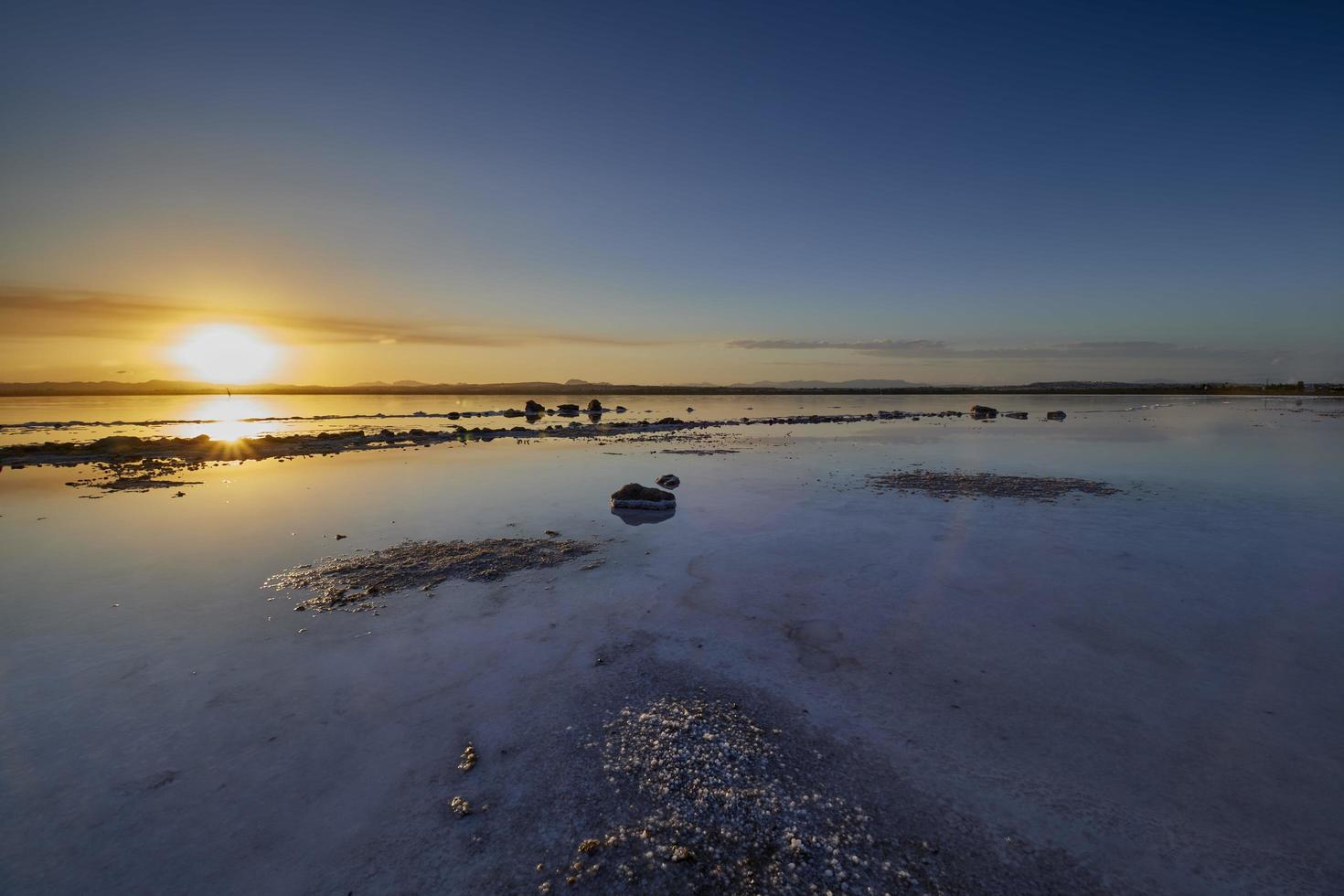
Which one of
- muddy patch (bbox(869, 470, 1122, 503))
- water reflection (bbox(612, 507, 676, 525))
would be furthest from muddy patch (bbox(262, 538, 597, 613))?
muddy patch (bbox(869, 470, 1122, 503))

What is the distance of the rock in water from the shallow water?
3.58ft

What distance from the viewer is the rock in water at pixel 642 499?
15.8 m

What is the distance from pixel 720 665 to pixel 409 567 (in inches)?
274

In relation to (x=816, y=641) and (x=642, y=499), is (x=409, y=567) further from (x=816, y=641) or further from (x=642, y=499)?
(x=816, y=641)

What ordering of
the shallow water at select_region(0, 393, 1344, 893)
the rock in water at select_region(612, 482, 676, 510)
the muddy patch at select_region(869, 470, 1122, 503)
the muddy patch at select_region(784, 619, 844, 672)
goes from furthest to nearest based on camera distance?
→ the muddy patch at select_region(869, 470, 1122, 503) → the rock in water at select_region(612, 482, 676, 510) → the muddy patch at select_region(784, 619, 844, 672) → the shallow water at select_region(0, 393, 1344, 893)

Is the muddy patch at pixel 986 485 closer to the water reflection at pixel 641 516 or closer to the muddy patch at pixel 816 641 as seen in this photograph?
the water reflection at pixel 641 516

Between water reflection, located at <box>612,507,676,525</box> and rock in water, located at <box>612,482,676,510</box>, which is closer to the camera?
water reflection, located at <box>612,507,676,525</box>

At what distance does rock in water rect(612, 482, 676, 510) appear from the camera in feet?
51.7

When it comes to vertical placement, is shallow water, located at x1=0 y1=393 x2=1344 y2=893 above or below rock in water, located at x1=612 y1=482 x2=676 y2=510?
below

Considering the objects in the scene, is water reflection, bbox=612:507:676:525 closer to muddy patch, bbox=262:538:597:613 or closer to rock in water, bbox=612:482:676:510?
rock in water, bbox=612:482:676:510

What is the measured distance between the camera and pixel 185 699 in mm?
A: 6254

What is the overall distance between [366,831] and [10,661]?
21.8 ft

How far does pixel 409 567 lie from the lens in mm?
10789

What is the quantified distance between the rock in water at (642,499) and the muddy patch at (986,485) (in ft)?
24.8
